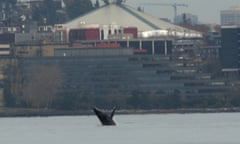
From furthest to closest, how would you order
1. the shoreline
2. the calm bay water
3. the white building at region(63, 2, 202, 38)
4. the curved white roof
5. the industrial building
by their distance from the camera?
the curved white roof → the white building at region(63, 2, 202, 38) → the industrial building → the shoreline → the calm bay water

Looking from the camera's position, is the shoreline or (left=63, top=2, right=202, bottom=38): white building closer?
the shoreline

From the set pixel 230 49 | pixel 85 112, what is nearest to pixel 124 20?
pixel 230 49

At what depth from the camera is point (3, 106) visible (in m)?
146

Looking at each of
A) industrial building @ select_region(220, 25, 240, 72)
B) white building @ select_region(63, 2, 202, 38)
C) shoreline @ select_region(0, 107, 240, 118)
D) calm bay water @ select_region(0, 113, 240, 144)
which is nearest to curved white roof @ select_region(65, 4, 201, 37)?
white building @ select_region(63, 2, 202, 38)

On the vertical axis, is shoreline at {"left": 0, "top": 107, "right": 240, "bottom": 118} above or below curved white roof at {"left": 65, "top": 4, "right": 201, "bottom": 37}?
below

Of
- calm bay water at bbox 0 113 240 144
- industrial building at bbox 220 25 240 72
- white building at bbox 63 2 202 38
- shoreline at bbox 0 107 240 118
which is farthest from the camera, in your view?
white building at bbox 63 2 202 38

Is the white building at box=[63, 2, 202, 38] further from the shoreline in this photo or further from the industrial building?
the shoreline

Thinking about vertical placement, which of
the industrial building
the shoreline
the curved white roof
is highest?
the curved white roof

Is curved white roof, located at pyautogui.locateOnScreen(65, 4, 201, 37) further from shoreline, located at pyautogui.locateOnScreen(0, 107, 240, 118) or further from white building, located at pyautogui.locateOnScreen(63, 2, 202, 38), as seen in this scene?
shoreline, located at pyautogui.locateOnScreen(0, 107, 240, 118)

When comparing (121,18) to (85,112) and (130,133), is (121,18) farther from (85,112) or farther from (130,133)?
(130,133)

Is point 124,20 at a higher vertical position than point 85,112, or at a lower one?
higher

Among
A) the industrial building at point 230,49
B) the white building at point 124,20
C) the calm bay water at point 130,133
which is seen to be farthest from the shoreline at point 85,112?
the white building at point 124,20

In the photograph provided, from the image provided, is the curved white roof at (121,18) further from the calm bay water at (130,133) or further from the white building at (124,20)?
the calm bay water at (130,133)

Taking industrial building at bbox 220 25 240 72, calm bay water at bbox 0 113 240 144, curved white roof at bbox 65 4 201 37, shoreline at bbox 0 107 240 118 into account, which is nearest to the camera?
calm bay water at bbox 0 113 240 144
